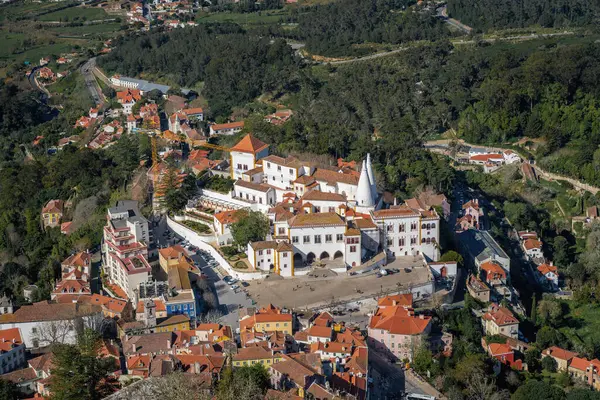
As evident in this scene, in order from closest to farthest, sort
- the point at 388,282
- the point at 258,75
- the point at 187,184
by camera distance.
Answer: the point at 388,282 < the point at 187,184 < the point at 258,75

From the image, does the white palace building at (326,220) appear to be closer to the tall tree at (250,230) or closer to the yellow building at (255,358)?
the tall tree at (250,230)

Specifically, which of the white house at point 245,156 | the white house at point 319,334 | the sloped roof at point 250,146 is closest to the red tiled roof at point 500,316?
the white house at point 319,334

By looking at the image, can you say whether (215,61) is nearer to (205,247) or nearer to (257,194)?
(257,194)

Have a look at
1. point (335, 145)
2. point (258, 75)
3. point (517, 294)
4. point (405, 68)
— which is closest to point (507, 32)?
point (405, 68)

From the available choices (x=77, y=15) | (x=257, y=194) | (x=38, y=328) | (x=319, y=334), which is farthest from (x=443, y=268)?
(x=77, y=15)

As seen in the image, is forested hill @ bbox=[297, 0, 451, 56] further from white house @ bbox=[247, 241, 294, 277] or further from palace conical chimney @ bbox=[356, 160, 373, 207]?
white house @ bbox=[247, 241, 294, 277]

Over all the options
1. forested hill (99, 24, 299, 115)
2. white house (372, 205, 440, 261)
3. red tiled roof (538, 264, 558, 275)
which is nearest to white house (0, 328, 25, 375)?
white house (372, 205, 440, 261)

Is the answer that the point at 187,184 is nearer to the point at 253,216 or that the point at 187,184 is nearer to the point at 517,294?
the point at 253,216
